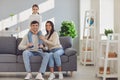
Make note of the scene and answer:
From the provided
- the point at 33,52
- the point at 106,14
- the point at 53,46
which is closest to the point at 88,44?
the point at 106,14

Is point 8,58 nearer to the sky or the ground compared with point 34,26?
nearer to the ground

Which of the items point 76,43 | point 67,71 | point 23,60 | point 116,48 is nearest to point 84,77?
point 67,71

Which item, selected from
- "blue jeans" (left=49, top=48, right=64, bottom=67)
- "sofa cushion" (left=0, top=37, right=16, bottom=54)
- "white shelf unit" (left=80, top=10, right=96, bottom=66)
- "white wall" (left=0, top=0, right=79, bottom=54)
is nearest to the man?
"blue jeans" (left=49, top=48, right=64, bottom=67)

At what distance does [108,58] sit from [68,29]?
3.83m

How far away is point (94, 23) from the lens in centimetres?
815

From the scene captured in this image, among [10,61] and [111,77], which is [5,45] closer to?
[10,61]

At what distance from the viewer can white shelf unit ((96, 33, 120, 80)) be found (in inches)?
224

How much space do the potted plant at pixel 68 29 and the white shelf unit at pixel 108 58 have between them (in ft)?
9.84

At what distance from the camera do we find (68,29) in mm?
9422

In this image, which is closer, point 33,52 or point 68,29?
point 33,52

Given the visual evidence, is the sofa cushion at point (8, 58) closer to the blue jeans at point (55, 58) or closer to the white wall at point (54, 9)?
the blue jeans at point (55, 58)

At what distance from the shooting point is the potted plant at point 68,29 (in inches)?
371

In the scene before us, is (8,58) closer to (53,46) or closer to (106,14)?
(53,46)

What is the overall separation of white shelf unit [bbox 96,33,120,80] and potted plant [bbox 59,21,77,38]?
9.84ft
